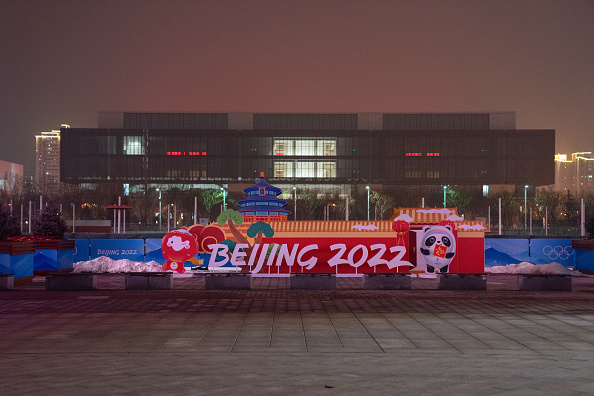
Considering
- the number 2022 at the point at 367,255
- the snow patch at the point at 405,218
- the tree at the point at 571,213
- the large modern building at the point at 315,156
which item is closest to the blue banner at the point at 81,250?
the number 2022 at the point at 367,255

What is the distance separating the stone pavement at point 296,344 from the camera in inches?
424

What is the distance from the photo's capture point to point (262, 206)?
3697cm

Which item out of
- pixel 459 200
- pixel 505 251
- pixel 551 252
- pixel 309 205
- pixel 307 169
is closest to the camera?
pixel 505 251

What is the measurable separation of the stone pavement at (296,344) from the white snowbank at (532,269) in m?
8.99

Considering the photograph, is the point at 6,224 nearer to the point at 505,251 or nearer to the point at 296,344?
the point at 296,344

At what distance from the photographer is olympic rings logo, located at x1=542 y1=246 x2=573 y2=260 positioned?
121ft

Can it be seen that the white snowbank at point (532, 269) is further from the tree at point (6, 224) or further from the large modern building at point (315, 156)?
the large modern building at point (315, 156)

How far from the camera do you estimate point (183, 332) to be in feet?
53.5

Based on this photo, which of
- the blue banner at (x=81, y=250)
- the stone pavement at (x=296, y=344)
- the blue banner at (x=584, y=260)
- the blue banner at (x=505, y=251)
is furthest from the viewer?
the blue banner at (x=81, y=250)

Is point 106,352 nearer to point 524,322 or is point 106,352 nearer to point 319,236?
point 524,322

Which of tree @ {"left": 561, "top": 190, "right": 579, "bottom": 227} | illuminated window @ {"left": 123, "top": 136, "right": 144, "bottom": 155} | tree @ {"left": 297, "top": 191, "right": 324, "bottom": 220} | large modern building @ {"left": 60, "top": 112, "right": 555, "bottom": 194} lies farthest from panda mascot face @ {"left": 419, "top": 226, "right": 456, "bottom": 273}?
illuminated window @ {"left": 123, "top": 136, "right": 144, "bottom": 155}

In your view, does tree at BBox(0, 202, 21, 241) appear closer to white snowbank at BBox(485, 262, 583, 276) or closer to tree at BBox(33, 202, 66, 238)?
tree at BBox(33, 202, 66, 238)

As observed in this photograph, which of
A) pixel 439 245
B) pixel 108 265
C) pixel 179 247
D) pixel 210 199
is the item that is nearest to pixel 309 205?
pixel 210 199

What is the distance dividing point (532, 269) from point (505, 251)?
2444 millimetres
